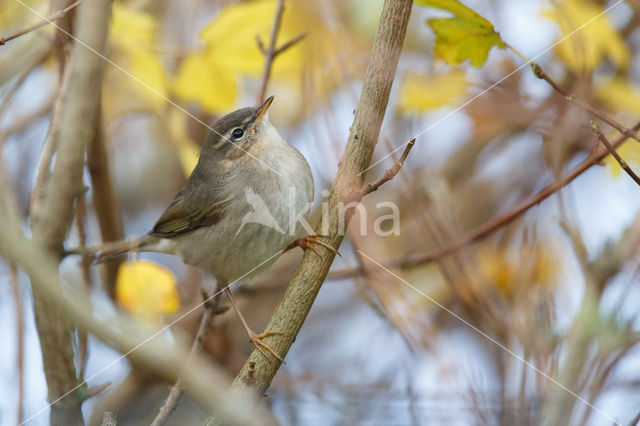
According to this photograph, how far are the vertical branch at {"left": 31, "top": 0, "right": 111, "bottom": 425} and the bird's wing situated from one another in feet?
2.89

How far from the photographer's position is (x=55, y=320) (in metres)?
2.36

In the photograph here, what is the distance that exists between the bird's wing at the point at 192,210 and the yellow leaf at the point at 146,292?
1.88ft

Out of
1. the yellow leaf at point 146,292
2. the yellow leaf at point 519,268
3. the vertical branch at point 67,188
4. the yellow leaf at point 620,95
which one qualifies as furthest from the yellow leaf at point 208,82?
the yellow leaf at point 620,95

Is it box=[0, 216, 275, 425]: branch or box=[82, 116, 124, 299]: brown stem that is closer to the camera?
box=[0, 216, 275, 425]: branch

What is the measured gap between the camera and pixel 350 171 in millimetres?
2223

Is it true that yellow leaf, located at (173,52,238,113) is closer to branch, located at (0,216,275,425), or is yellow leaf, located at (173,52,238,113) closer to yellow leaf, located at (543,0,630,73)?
branch, located at (0,216,275,425)

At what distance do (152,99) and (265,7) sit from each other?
79 cm

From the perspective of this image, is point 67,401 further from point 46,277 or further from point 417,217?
point 417,217

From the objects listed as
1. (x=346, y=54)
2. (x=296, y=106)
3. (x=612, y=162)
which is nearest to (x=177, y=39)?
(x=296, y=106)

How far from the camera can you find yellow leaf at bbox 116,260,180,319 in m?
2.71

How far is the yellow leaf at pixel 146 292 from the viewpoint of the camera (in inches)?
107

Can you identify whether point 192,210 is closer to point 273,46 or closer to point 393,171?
point 273,46

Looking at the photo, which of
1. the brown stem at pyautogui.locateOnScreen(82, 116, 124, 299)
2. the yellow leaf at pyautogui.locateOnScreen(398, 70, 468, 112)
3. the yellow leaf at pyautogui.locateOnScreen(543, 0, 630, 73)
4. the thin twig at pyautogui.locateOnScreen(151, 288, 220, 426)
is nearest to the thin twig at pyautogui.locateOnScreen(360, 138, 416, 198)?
the thin twig at pyautogui.locateOnScreen(151, 288, 220, 426)

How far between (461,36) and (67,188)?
1.47m
